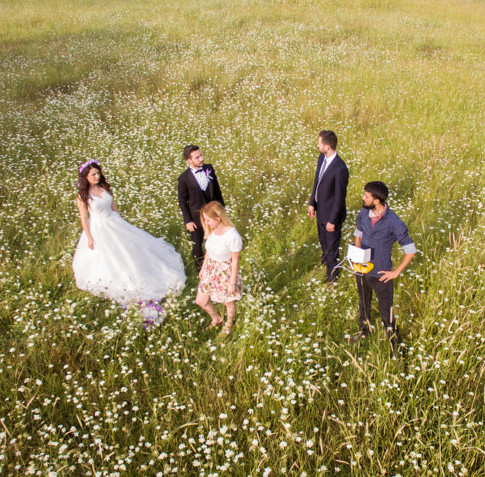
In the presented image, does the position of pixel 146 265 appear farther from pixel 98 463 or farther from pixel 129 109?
pixel 129 109

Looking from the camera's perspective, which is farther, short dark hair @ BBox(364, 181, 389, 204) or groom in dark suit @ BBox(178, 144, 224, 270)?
groom in dark suit @ BBox(178, 144, 224, 270)

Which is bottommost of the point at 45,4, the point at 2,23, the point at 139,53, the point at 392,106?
the point at 392,106

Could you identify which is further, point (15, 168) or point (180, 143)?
point (180, 143)

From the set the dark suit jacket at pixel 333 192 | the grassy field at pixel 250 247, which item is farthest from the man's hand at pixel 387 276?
the dark suit jacket at pixel 333 192

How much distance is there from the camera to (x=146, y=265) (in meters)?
6.76

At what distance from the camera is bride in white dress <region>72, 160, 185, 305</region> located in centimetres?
638

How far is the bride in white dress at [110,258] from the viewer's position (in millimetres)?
6379

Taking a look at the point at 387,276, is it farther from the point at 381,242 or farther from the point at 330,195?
the point at 330,195

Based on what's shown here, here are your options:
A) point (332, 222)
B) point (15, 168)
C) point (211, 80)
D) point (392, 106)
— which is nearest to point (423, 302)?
point (332, 222)

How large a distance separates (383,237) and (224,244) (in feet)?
6.15

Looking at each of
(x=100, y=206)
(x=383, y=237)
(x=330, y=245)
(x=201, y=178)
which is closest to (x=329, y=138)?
→ (x=330, y=245)

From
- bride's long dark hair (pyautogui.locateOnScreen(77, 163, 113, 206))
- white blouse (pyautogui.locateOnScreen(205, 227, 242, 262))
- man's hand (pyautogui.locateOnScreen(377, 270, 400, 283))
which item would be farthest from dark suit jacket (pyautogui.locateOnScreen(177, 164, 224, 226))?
man's hand (pyautogui.locateOnScreen(377, 270, 400, 283))

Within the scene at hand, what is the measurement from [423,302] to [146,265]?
13.7 feet

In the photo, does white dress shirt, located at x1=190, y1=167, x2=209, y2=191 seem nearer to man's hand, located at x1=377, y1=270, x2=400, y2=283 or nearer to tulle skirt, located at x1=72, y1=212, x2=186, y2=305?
tulle skirt, located at x1=72, y1=212, x2=186, y2=305
